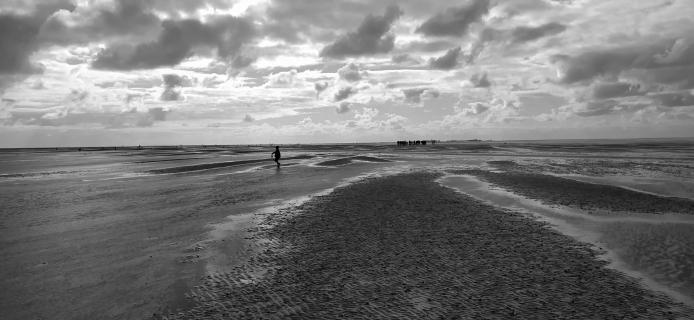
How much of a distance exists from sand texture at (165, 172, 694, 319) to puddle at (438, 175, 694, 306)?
0.50m

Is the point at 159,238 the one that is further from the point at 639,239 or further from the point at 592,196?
the point at 592,196

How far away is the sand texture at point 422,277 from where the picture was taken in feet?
23.6

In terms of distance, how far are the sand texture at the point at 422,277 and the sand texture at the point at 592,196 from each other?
20.0 ft

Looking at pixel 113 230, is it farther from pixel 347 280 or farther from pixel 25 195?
pixel 25 195

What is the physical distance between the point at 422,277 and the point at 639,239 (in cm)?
799

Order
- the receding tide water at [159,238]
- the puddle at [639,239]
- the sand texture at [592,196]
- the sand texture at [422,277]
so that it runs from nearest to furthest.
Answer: the sand texture at [422,277], the receding tide water at [159,238], the puddle at [639,239], the sand texture at [592,196]

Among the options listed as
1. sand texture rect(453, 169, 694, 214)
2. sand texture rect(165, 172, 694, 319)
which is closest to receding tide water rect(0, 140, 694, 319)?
sand texture rect(453, 169, 694, 214)

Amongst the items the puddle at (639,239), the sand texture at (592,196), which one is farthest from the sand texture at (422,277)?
the sand texture at (592,196)

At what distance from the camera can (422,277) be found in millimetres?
8914

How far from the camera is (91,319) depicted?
700cm

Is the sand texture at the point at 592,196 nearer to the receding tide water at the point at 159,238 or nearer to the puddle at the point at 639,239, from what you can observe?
the receding tide water at the point at 159,238

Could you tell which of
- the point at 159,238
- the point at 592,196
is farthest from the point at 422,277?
the point at 592,196

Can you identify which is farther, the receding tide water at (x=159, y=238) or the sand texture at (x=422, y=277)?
the receding tide water at (x=159, y=238)

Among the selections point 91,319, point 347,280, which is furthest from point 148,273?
point 347,280
